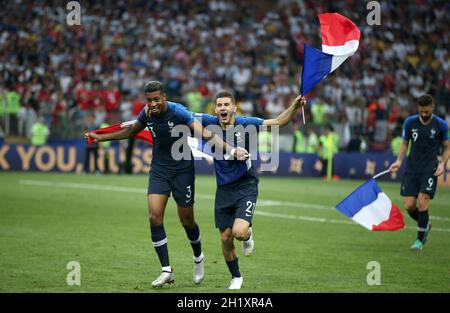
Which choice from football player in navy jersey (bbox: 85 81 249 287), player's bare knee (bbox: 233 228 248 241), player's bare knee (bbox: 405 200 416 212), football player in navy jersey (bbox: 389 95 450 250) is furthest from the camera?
player's bare knee (bbox: 405 200 416 212)

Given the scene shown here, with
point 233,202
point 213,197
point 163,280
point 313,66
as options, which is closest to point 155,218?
point 163,280

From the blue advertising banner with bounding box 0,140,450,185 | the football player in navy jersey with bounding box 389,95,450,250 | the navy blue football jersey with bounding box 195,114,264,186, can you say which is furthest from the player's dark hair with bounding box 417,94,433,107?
the blue advertising banner with bounding box 0,140,450,185

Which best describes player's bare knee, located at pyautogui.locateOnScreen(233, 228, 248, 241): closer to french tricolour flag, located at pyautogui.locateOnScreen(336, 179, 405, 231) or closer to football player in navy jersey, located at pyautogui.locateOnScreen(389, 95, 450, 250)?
french tricolour flag, located at pyautogui.locateOnScreen(336, 179, 405, 231)

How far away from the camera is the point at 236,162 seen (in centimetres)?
1003

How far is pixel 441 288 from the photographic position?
9.98 meters

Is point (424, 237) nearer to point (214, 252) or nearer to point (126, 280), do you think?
point (214, 252)

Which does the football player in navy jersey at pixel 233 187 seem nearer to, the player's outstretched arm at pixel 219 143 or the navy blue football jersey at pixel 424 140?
the player's outstretched arm at pixel 219 143

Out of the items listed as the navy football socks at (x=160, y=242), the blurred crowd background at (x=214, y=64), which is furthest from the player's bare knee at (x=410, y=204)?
the blurred crowd background at (x=214, y=64)

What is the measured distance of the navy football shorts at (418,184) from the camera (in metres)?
14.1

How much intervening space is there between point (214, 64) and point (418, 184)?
72.4ft

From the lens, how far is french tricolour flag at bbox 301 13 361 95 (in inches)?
419

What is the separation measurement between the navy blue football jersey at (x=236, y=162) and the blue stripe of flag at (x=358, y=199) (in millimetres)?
2466

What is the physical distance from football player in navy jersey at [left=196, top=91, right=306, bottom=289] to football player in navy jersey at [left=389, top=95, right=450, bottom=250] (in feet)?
15.1
